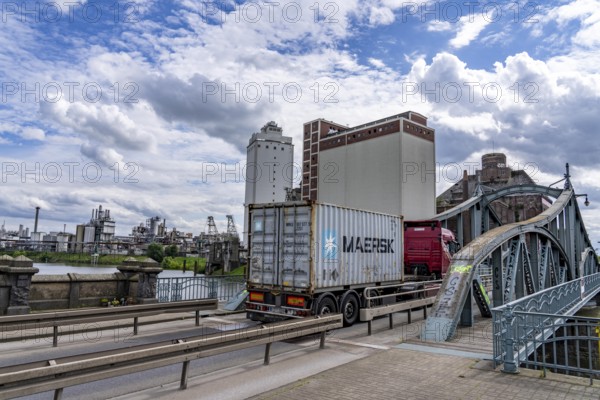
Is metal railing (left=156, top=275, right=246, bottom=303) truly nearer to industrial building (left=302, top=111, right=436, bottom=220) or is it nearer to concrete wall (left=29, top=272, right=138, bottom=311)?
concrete wall (left=29, top=272, right=138, bottom=311)

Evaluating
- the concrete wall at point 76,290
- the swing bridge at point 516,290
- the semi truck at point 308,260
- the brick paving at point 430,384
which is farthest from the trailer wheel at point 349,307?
the concrete wall at point 76,290

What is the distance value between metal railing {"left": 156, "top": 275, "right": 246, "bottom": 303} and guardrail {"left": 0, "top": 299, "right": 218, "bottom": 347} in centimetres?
495

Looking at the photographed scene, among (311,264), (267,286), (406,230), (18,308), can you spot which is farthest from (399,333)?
(18,308)

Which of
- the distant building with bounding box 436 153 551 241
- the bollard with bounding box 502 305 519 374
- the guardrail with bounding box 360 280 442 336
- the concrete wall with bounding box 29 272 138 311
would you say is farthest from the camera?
the distant building with bounding box 436 153 551 241

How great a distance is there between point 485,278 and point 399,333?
11.6m

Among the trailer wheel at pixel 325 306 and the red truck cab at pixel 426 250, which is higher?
the red truck cab at pixel 426 250

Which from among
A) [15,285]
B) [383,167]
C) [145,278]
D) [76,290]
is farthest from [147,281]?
[383,167]

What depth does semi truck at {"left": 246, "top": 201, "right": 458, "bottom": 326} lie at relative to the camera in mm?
11656

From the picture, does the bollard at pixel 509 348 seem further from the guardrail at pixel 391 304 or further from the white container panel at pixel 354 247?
the white container panel at pixel 354 247

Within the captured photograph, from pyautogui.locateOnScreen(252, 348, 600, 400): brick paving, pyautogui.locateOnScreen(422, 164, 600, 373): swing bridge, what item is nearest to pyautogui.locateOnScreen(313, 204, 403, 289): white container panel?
pyautogui.locateOnScreen(422, 164, 600, 373): swing bridge

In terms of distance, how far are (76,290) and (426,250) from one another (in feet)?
47.8

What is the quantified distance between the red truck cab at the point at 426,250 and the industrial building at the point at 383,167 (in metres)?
48.6

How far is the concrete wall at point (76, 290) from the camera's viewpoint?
12.8 metres

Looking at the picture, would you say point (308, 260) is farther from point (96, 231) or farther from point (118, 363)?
point (96, 231)
